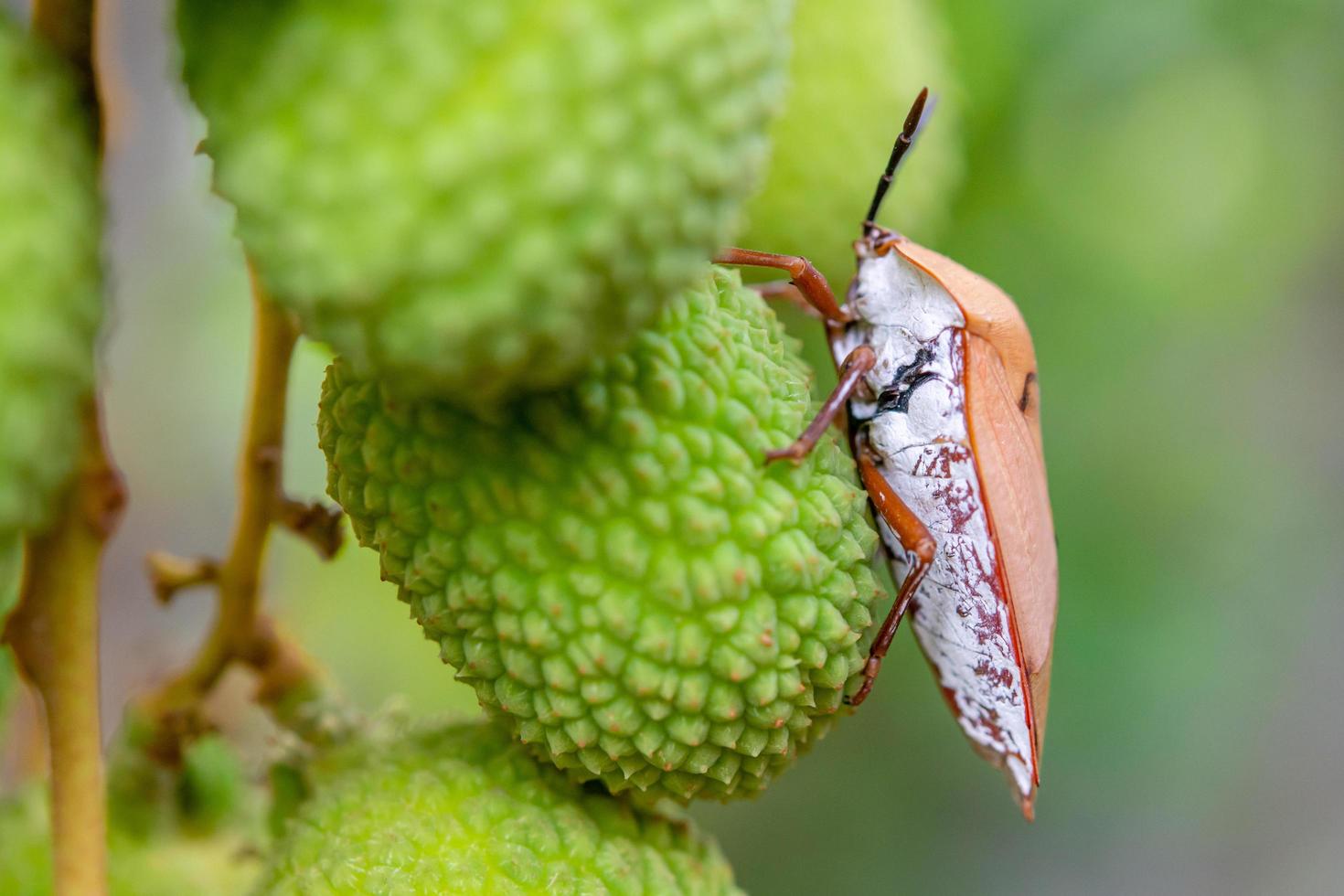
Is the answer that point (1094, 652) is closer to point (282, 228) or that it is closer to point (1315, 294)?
point (1315, 294)

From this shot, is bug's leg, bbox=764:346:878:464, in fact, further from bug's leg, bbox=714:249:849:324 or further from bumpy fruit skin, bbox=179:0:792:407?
bumpy fruit skin, bbox=179:0:792:407

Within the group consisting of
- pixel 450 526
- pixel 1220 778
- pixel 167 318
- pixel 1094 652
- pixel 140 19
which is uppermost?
pixel 140 19

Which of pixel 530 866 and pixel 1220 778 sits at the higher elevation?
pixel 530 866

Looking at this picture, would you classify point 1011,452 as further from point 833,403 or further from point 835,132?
point 835,132

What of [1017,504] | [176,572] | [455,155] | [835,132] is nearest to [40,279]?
[455,155]

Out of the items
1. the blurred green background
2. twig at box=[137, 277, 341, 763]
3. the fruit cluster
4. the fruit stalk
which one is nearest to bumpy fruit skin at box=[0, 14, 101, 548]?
the fruit cluster

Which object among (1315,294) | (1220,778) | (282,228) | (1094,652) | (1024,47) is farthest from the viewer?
(1315,294)

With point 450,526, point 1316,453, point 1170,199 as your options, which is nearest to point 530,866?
point 450,526
